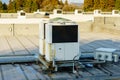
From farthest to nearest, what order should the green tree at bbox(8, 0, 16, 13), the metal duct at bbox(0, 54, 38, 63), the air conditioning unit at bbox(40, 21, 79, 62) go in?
the green tree at bbox(8, 0, 16, 13) → the metal duct at bbox(0, 54, 38, 63) → the air conditioning unit at bbox(40, 21, 79, 62)

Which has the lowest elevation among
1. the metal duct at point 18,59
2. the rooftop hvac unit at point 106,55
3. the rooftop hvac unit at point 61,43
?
the metal duct at point 18,59

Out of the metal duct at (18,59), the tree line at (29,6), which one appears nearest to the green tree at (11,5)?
the tree line at (29,6)

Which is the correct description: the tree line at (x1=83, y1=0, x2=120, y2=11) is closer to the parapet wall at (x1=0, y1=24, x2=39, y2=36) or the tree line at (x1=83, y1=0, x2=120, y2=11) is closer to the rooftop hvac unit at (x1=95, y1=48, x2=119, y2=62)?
the parapet wall at (x1=0, y1=24, x2=39, y2=36)

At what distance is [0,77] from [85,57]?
217 cm

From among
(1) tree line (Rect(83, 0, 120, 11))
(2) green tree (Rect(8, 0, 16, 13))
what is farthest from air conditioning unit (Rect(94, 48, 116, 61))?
(2) green tree (Rect(8, 0, 16, 13))

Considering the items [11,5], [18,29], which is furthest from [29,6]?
[18,29]

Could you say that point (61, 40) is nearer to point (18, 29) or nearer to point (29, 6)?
Result: point (18, 29)

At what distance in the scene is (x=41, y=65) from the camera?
6.01 m

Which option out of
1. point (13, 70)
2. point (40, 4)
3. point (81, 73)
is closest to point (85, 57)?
point (81, 73)

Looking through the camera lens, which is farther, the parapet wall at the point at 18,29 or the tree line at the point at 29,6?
the tree line at the point at 29,6

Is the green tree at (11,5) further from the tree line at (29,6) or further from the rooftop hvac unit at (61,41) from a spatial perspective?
the rooftop hvac unit at (61,41)

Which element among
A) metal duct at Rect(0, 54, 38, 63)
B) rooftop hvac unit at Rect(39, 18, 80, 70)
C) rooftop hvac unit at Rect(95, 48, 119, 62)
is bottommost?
A: metal duct at Rect(0, 54, 38, 63)

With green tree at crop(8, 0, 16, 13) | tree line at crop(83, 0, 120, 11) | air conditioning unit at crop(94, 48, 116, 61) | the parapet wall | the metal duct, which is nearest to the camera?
air conditioning unit at crop(94, 48, 116, 61)

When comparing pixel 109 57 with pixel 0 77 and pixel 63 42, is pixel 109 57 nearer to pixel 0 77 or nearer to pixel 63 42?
pixel 63 42
